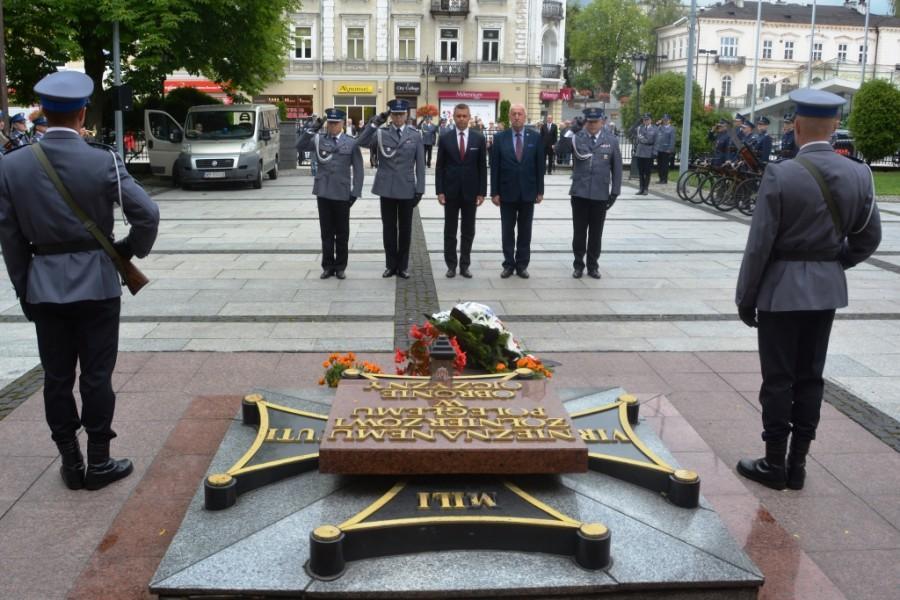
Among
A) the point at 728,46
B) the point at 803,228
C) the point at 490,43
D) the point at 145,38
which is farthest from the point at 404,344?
the point at 728,46

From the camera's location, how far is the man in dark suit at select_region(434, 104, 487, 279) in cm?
1008

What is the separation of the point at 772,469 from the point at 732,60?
87.4m

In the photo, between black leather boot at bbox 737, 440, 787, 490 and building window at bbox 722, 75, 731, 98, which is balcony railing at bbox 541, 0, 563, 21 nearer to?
building window at bbox 722, 75, 731, 98

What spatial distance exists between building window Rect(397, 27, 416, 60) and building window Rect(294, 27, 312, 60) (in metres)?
4.95

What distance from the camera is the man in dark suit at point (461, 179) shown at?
33.1 ft

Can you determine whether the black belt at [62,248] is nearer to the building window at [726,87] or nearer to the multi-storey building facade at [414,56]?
the multi-storey building facade at [414,56]

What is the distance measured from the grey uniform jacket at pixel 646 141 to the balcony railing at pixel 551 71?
36.4 meters

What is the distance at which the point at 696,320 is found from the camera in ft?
27.6

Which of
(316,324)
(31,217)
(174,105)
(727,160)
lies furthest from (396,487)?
(174,105)

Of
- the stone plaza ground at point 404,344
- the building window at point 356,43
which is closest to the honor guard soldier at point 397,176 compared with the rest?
the stone plaza ground at point 404,344

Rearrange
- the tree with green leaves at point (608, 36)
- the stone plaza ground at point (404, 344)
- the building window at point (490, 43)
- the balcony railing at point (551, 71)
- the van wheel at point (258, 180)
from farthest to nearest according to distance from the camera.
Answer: the tree with green leaves at point (608, 36) → the balcony railing at point (551, 71) → the building window at point (490, 43) → the van wheel at point (258, 180) → the stone plaza ground at point (404, 344)

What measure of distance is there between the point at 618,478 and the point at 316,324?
14.9 ft

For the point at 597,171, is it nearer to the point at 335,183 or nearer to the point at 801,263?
the point at 335,183

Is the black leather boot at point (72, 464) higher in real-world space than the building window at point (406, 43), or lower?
lower
